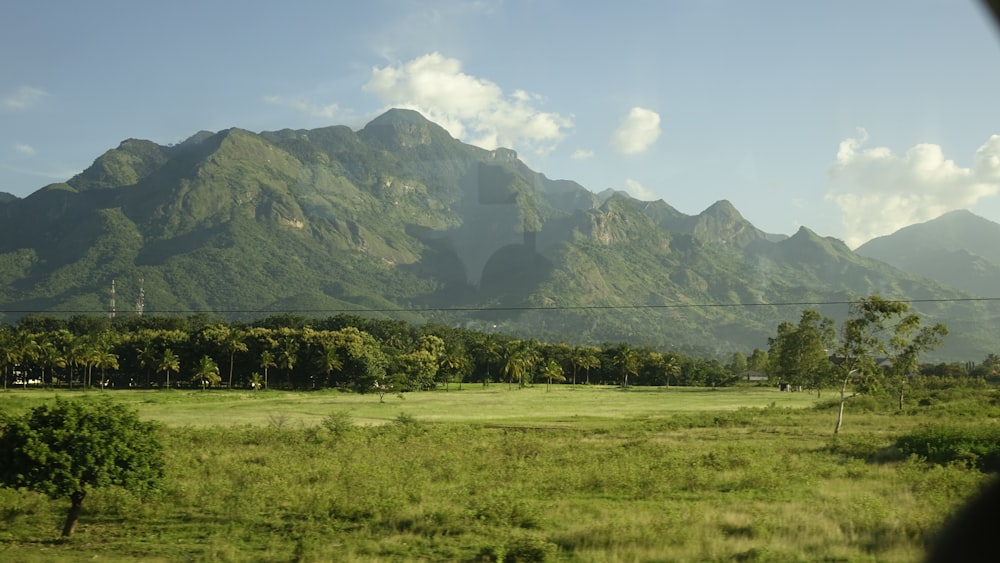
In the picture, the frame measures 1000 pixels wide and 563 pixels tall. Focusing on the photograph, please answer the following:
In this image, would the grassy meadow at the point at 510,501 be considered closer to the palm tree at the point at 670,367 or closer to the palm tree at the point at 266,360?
the palm tree at the point at 266,360

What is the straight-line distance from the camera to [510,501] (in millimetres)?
21750

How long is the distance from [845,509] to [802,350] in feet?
283

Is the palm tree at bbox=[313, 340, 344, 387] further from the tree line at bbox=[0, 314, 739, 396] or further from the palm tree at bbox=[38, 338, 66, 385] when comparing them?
the palm tree at bbox=[38, 338, 66, 385]

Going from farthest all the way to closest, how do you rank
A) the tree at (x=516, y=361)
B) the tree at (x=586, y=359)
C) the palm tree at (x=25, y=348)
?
the tree at (x=586, y=359)
the tree at (x=516, y=361)
the palm tree at (x=25, y=348)

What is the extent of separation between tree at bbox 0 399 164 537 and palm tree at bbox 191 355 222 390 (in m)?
87.2

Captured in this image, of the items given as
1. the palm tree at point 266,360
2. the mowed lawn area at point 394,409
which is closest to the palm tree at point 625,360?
the mowed lawn area at point 394,409

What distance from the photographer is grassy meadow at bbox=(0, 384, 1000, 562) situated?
1764cm

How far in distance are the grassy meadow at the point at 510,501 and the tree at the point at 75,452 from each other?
57.0 inches

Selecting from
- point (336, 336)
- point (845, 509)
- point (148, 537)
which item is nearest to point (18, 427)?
point (148, 537)

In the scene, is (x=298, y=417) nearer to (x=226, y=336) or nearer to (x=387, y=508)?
(x=387, y=508)

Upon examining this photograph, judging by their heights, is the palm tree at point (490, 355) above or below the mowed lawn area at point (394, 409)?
above

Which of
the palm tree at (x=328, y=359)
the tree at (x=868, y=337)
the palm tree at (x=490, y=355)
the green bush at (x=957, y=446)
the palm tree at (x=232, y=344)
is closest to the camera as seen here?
the green bush at (x=957, y=446)

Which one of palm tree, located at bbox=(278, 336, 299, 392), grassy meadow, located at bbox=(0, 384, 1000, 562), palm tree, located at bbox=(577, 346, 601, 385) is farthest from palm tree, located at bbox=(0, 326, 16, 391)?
palm tree, located at bbox=(577, 346, 601, 385)

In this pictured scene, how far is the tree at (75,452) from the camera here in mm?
19484
